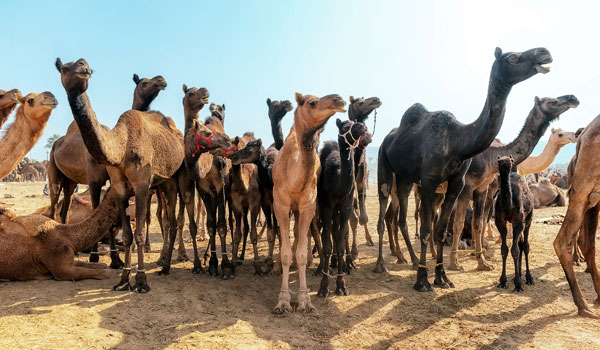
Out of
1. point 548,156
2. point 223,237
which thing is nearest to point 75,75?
point 223,237

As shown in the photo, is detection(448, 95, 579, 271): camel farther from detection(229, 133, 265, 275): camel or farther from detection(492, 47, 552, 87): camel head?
detection(229, 133, 265, 275): camel

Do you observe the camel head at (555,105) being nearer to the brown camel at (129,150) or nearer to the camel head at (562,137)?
the camel head at (562,137)

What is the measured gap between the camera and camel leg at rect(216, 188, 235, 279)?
723cm

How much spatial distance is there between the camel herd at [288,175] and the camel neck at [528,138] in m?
0.02

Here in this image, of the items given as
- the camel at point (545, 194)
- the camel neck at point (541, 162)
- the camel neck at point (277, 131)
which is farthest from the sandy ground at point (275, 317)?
the camel at point (545, 194)

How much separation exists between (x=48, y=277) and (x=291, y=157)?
4564mm

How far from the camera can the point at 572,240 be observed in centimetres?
536

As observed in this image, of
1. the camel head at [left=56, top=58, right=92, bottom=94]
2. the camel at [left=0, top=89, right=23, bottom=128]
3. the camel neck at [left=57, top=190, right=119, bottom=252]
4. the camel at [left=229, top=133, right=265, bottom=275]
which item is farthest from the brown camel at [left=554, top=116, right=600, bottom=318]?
the camel at [left=0, top=89, right=23, bottom=128]

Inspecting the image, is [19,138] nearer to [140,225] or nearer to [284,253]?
[140,225]

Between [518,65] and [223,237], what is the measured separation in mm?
5832

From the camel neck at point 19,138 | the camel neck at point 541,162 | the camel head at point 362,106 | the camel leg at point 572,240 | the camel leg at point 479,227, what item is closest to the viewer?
the camel leg at point 572,240

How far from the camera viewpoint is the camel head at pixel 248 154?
689cm

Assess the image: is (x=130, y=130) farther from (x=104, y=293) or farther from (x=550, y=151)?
(x=550, y=151)

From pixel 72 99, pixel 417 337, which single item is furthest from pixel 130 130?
pixel 417 337
